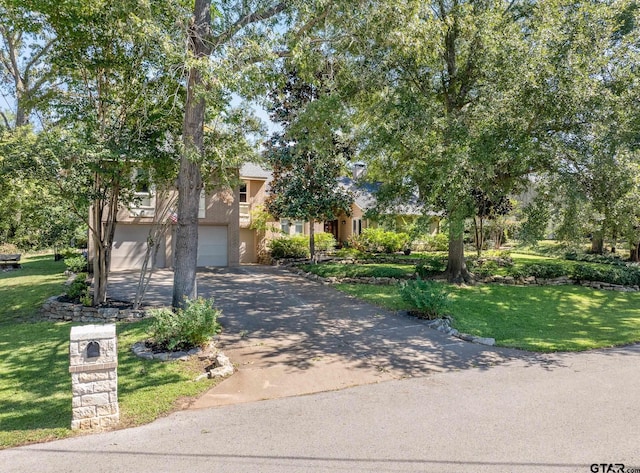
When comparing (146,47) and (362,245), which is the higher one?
(146,47)

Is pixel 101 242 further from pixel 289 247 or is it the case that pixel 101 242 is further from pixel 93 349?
pixel 289 247

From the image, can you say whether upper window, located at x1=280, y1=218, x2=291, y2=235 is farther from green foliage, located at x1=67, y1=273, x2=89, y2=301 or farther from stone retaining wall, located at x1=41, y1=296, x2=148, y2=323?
stone retaining wall, located at x1=41, y1=296, x2=148, y2=323

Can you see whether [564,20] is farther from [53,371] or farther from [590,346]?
[53,371]

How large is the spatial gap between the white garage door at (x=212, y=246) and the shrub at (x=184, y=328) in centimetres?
1397

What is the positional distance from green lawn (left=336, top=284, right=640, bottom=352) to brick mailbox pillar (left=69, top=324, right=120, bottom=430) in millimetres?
7620

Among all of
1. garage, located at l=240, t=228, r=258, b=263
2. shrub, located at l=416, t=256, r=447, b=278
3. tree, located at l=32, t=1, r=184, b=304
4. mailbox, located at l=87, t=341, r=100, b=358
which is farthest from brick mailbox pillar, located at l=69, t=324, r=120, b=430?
garage, located at l=240, t=228, r=258, b=263

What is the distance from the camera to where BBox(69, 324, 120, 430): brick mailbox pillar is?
4922 millimetres

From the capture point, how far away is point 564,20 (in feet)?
37.6

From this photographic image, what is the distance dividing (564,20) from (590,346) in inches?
357

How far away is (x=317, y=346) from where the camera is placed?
8.53 metres

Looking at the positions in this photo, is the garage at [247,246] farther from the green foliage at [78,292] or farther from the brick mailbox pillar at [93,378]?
the brick mailbox pillar at [93,378]

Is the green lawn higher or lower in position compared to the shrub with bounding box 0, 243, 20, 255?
lower

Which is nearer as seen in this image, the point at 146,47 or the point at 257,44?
the point at 257,44

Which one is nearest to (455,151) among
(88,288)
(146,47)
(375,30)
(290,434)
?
(375,30)
